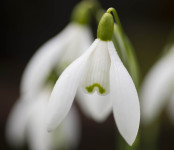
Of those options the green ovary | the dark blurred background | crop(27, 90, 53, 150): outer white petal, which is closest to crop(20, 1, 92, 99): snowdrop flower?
crop(27, 90, 53, 150): outer white petal

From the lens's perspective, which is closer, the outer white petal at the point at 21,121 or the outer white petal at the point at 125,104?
the outer white petal at the point at 125,104

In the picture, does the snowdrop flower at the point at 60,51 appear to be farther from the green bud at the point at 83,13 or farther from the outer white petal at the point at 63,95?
the outer white petal at the point at 63,95

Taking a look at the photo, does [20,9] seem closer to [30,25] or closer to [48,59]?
[30,25]

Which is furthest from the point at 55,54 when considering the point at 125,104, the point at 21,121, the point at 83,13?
the point at 125,104

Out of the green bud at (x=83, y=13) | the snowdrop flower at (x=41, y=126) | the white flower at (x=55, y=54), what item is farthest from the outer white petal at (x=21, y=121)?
the green bud at (x=83, y=13)

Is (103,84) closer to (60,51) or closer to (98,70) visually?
(98,70)

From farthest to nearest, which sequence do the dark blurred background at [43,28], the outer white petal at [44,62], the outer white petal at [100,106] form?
the dark blurred background at [43,28] → the outer white petal at [44,62] → the outer white petal at [100,106]

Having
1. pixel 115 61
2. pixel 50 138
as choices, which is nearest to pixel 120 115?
pixel 115 61
